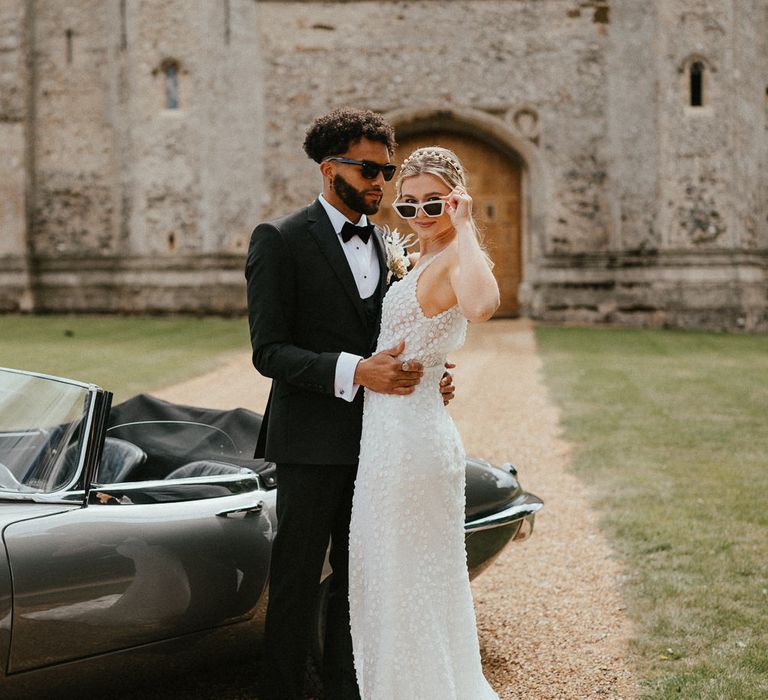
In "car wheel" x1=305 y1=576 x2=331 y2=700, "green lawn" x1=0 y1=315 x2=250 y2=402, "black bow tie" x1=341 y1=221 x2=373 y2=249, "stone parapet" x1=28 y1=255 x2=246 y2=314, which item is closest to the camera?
"black bow tie" x1=341 y1=221 x2=373 y2=249

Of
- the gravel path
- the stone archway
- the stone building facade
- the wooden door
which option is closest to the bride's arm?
the gravel path

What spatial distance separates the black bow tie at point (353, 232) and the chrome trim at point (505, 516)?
1171 millimetres

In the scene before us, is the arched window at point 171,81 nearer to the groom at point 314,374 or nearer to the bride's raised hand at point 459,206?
the groom at point 314,374

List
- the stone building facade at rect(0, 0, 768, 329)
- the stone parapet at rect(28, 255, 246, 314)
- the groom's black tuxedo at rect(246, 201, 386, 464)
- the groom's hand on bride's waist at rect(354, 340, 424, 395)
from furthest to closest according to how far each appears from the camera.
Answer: the stone parapet at rect(28, 255, 246, 314) < the stone building facade at rect(0, 0, 768, 329) < the groom's black tuxedo at rect(246, 201, 386, 464) < the groom's hand on bride's waist at rect(354, 340, 424, 395)

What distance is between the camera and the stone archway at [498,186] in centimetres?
1831

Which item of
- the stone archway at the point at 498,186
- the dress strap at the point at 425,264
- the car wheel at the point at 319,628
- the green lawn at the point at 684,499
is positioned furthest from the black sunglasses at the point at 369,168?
the stone archway at the point at 498,186

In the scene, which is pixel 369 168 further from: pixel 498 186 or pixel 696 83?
pixel 696 83

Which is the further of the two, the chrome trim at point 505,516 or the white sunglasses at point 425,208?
the chrome trim at point 505,516

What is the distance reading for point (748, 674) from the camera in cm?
324

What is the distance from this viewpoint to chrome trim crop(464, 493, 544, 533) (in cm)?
342

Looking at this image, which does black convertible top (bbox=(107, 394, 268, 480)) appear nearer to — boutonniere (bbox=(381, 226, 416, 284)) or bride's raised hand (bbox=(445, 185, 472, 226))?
boutonniere (bbox=(381, 226, 416, 284))

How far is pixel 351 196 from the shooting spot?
273 cm

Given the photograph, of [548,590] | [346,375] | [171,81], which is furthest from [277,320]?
[171,81]

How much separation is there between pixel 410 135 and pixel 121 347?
813 centimetres
